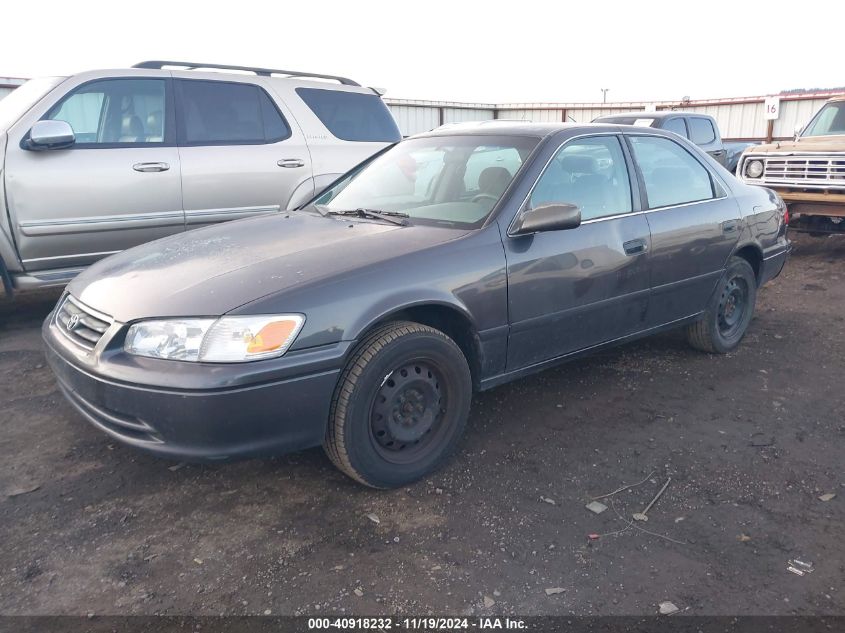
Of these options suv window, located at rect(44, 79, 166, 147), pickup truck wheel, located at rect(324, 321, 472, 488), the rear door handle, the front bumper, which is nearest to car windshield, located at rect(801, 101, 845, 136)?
the rear door handle

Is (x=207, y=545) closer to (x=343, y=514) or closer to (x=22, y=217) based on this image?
(x=343, y=514)

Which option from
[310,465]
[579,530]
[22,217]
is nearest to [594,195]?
[579,530]

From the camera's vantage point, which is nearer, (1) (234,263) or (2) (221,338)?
(2) (221,338)

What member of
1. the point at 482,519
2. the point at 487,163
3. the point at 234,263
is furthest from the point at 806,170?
the point at 234,263

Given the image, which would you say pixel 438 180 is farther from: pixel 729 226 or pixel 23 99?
pixel 23 99

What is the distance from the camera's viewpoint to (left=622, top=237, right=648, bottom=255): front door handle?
3.75 m

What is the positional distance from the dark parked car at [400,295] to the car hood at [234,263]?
0.05 feet

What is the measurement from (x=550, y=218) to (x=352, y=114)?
4.01 m

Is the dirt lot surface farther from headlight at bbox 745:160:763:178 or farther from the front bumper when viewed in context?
headlight at bbox 745:160:763:178

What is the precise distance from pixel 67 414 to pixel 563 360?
279cm

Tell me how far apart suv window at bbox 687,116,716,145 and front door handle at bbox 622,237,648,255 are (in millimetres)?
7554

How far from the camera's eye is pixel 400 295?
2.84 m

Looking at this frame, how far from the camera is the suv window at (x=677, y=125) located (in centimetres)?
1020

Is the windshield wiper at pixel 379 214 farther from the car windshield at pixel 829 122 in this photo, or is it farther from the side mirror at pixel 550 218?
the car windshield at pixel 829 122
